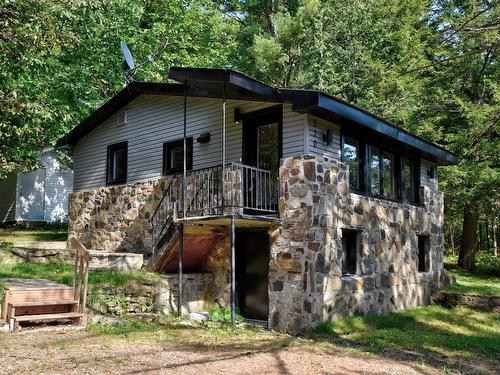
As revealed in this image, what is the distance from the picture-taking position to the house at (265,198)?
396 inches

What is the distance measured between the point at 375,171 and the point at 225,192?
419cm

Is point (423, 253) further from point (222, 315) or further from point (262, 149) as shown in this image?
point (222, 315)

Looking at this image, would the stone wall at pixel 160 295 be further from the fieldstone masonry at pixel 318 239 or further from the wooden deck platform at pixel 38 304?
the wooden deck platform at pixel 38 304

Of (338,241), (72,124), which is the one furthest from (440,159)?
(72,124)

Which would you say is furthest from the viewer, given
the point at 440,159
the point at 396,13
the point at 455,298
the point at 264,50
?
the point at 264,50

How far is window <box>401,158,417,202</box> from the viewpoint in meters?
13.9

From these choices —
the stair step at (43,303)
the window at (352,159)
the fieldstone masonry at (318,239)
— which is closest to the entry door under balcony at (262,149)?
the fieldstone masonry at (318,239)

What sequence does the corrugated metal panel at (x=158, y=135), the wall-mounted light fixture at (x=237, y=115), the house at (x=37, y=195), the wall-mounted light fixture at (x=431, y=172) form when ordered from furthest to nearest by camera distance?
the house at (x=37, y=195) < the wall-mounted light fixture at (x=431, y=172) < the wall-mounted light fixture at (x=237, y=115) < the corrugated metal panel at (x=158, y=135)

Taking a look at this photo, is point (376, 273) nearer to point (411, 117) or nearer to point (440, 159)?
point (440, 159)

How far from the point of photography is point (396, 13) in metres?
21.1

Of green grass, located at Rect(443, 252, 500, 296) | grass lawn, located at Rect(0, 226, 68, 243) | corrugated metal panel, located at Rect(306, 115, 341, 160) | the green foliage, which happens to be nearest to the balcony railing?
corrugated metal panel, located at Rect(306, 115, 341, 160)

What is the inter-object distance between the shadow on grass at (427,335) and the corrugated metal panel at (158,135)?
3.84m

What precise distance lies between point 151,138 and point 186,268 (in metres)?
3.82

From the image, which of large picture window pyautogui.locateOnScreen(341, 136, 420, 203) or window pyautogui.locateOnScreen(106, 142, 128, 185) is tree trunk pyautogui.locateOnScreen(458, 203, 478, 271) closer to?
large picture window pyautogui.locateOnScreen(341, 136, 420, 203)
